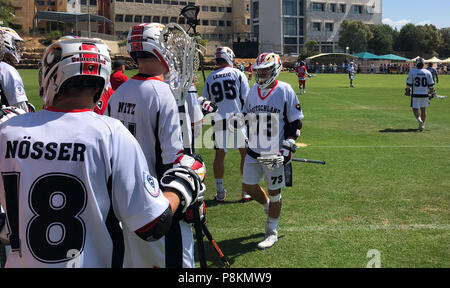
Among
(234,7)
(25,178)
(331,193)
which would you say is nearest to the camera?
(25,178)

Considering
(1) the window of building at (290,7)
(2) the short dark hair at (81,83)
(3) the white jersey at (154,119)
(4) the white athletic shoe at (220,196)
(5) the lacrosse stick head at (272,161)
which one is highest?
(1) the window of building at (290,7)

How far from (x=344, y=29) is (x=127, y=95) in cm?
10691

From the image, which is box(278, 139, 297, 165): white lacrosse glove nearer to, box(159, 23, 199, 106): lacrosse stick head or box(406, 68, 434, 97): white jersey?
box(159, 23, 199, 106): lacrosse stick head

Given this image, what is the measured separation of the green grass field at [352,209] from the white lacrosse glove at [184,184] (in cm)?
316

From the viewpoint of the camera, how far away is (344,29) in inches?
4075

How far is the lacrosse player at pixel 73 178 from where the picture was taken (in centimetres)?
221

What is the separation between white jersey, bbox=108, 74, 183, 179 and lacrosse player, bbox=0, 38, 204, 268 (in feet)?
4.74

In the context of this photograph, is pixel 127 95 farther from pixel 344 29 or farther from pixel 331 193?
pixel 344 29

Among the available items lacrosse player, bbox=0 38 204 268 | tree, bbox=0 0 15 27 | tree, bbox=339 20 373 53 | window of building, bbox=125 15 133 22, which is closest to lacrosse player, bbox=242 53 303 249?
lacrosse player, bbox=0 38 204 268

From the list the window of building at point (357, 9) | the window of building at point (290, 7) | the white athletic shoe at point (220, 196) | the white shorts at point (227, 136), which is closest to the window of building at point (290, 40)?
the window of building at point (290, 7)

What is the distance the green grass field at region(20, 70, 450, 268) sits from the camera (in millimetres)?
5758

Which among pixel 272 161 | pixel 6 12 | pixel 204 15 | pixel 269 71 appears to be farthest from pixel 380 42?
pixel 272 161

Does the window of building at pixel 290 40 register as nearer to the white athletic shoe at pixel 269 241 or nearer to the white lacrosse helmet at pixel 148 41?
the white athletic shoe at pixel 269 241

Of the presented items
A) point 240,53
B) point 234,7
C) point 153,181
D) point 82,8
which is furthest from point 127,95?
point 234,7
